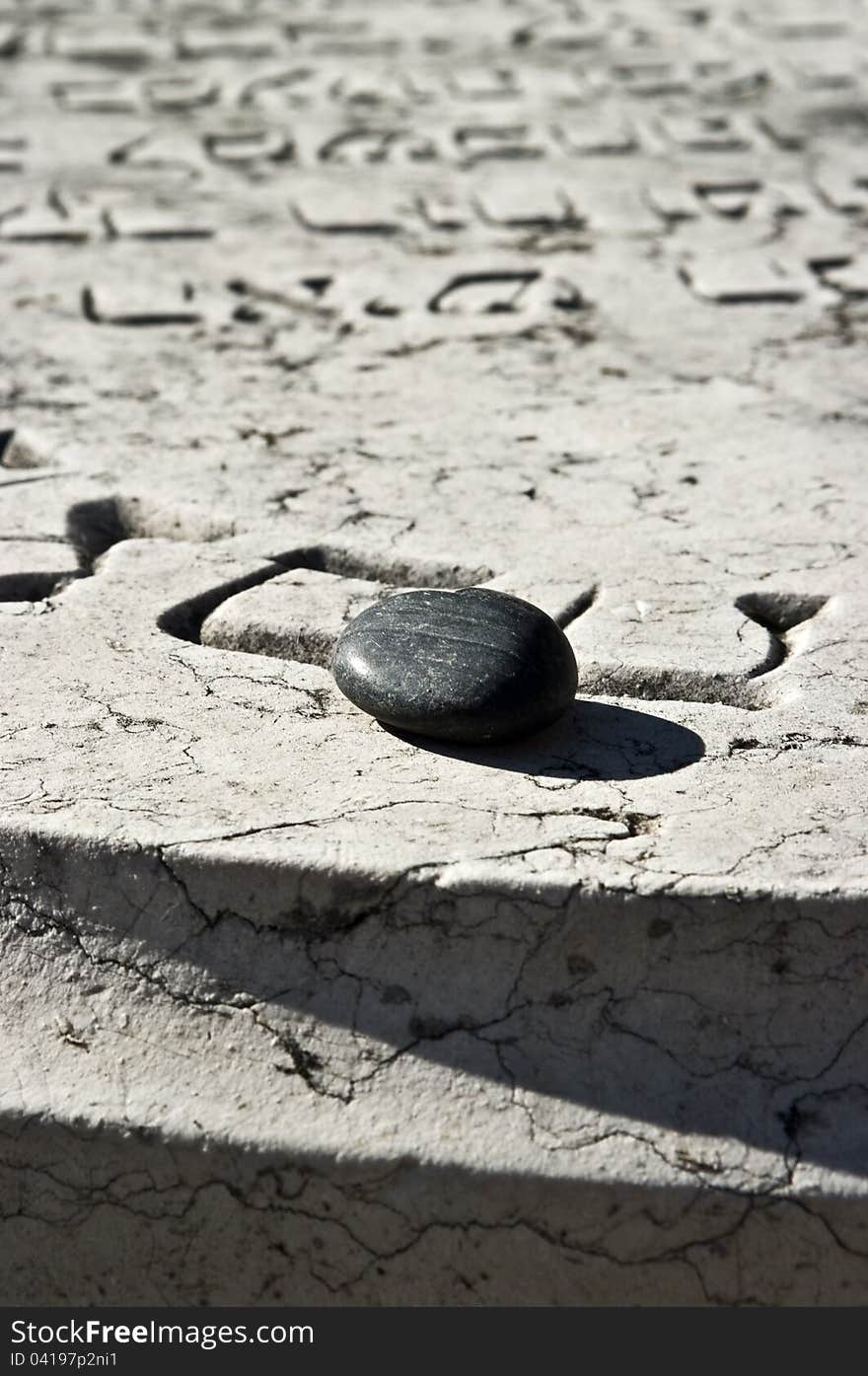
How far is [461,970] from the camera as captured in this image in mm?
1892

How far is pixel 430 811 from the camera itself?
198cm

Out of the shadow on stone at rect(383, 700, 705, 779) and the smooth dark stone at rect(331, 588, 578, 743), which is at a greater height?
the smooth dark stone at rect(331, 588, 578, 743)

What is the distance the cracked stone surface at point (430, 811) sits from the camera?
183 centimetres

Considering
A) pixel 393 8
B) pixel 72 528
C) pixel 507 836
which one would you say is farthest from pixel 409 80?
pixel 507 836

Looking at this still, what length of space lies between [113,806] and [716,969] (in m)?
0.77

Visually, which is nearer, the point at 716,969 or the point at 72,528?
the point at 716,969

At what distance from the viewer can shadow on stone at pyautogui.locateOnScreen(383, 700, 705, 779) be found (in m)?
2.08

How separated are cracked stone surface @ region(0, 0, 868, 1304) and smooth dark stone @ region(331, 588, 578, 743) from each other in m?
0.07

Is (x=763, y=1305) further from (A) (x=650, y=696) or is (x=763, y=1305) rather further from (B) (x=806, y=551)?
(B) (x=806, y=551)

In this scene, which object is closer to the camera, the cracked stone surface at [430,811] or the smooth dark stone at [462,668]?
the cracked stone surface at [430,811]

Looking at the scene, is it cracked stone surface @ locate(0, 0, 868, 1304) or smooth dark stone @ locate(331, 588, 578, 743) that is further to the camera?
smooth dark stone @ locate(331, 588, 578, 743)

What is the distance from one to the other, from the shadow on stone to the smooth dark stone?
0.03m

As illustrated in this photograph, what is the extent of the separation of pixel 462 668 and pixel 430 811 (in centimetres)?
20

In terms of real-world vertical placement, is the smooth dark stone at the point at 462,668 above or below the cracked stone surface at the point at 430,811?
above
